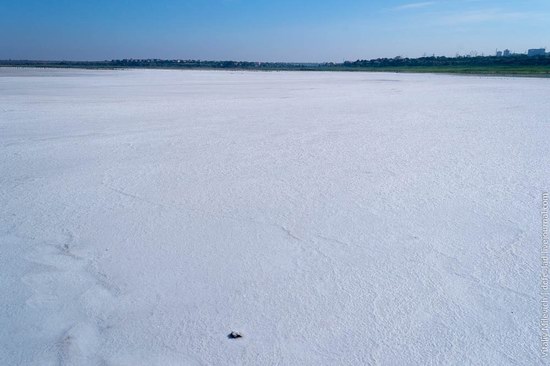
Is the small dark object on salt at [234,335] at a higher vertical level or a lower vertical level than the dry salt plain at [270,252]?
lower

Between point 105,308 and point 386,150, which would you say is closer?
point 105,308

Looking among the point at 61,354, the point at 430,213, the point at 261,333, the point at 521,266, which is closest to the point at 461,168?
the point at 430,213

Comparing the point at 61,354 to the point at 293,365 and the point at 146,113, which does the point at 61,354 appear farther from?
the point at 146,113

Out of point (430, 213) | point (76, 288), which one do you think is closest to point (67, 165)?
point (76, 288)

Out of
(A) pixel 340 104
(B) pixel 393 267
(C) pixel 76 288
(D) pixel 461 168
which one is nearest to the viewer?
(C) pixel 76 288

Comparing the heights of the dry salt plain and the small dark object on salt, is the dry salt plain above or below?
above

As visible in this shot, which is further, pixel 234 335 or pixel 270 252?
pixel 270 252

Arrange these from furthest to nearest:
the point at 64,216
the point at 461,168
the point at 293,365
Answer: the point at 461,168, the point at 64,216, the point at 293,365

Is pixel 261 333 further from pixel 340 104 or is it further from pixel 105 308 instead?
pixel 340 104
